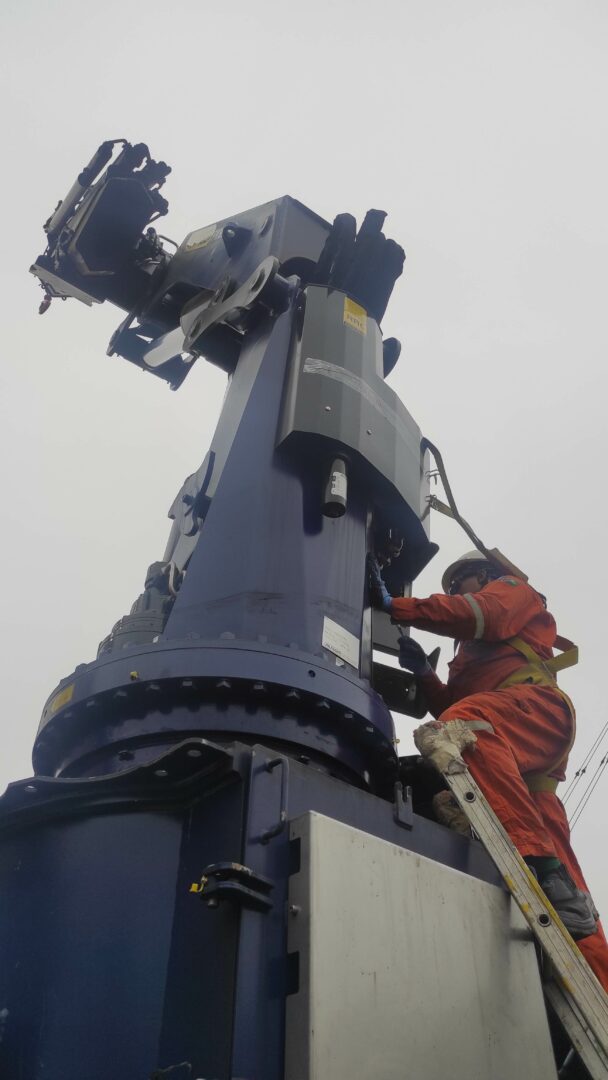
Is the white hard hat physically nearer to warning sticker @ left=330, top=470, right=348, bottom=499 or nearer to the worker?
the worker

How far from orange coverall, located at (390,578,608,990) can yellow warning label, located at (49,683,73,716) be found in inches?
59.5

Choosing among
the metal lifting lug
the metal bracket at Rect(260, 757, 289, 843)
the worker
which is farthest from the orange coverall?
the metal lifting lug

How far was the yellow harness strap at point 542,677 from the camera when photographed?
4.14m

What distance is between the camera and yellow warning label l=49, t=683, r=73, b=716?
3593mm

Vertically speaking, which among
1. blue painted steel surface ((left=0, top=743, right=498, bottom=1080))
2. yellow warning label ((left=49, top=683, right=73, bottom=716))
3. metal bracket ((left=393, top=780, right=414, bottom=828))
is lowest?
blue painted steel surface ((left=0, top=743, right=498, bottom=1080))

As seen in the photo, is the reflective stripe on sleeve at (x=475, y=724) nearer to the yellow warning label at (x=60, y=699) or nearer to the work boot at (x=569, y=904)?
the work boot at (x=569, y=904)

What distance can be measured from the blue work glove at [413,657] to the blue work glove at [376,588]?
27 centimetres

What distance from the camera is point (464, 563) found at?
18.3 feet

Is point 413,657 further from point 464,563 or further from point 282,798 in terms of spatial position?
point 282,798

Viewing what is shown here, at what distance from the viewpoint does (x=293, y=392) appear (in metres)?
4.54

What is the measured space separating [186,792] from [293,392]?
2238mm

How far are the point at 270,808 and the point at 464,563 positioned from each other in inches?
122

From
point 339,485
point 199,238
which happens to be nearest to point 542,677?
point 339,485

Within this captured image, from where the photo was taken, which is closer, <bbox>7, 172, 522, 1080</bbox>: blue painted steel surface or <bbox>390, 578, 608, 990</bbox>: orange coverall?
<bbox>7, 172, 522, 1080</bbox>: blue painted steel surface
